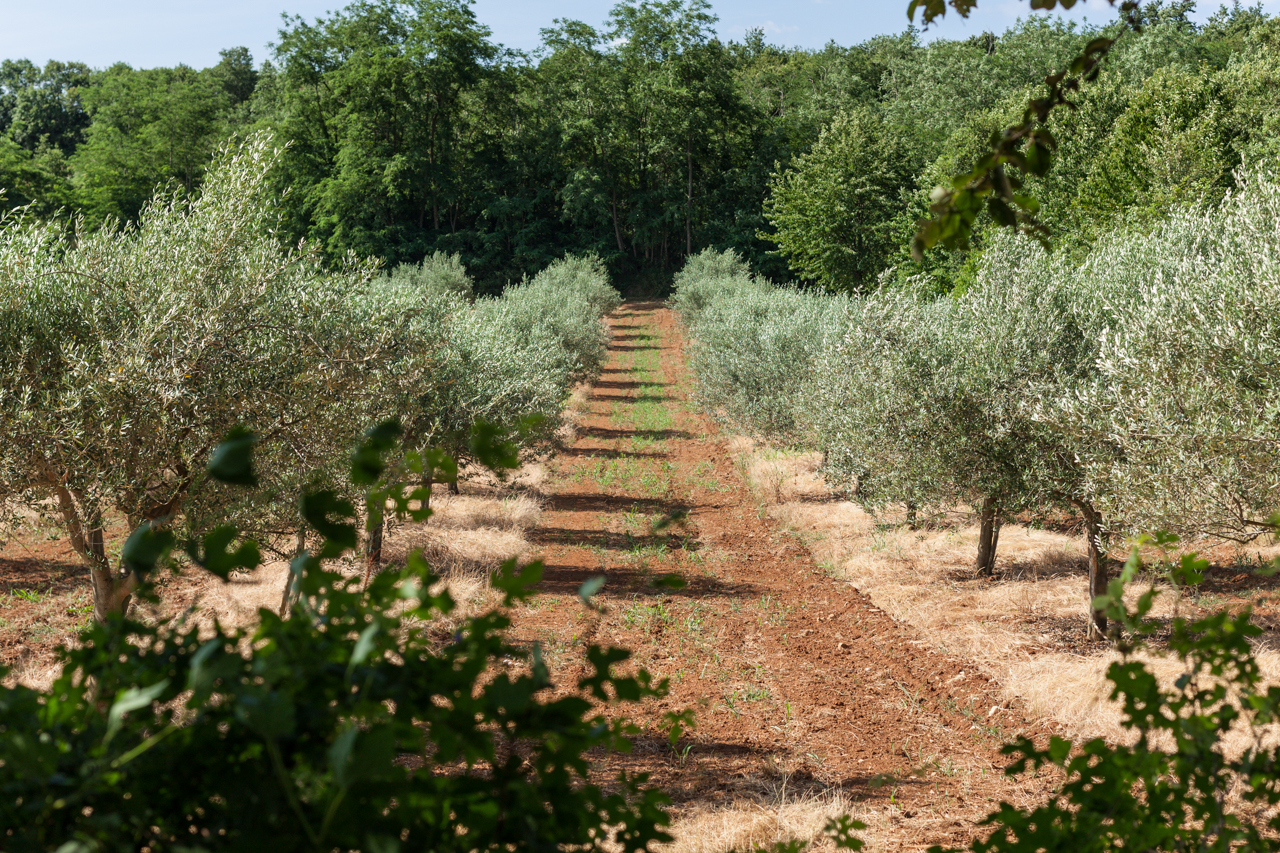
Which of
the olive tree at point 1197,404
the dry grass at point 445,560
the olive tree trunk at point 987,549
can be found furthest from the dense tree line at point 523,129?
the olive tree at point 1197,404

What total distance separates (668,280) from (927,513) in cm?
4995

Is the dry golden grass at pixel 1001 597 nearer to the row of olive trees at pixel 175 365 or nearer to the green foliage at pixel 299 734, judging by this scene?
the green foliage at pixel 299 734

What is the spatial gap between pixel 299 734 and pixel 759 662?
9146mm

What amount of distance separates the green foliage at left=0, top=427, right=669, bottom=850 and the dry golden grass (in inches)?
264

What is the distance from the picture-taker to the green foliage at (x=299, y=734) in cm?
119

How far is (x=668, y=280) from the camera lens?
197 feet

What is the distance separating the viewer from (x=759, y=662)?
9914mm

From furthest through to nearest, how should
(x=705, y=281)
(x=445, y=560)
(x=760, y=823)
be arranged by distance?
1. (x=705, y=281)
2. (x=445, y=560)
3. (x=760, y=823)

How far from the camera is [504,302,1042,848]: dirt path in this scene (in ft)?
23.1

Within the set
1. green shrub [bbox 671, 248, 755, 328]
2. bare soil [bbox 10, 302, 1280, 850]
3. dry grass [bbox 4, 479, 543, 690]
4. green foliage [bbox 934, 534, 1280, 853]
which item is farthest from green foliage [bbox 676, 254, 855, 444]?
green shrub [bbox 671, 248, 755, 328]

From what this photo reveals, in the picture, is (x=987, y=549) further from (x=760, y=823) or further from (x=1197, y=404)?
(x=760, y=823)

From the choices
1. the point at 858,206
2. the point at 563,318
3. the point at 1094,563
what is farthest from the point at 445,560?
the point at 858,206

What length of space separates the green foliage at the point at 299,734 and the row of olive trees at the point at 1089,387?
25.7 ft

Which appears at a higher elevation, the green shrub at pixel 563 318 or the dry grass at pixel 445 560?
the green shrub at pixel 563 318
